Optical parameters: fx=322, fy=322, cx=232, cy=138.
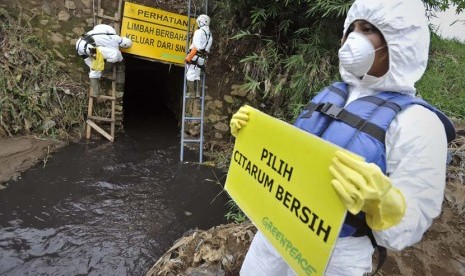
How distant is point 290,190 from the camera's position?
142 cm

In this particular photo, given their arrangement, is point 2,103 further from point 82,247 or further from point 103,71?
point 82,247

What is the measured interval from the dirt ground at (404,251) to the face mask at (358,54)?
5.71ft

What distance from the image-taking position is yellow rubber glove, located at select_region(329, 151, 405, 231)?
102cm

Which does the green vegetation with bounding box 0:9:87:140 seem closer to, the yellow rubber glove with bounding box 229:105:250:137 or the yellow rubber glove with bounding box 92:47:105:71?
the yellow rubber glove with bounding box 92:47:105:71

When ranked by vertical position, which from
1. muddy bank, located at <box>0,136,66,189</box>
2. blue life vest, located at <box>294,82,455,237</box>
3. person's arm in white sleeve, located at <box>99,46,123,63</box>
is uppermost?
person's arm in white sleeve, located at <box>99,46,123,63</box>

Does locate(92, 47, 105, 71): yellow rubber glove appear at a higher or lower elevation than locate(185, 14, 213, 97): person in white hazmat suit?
lower

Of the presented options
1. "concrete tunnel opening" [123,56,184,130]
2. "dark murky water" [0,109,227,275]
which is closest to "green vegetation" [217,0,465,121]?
"dark murky water" [0,109,227,275]

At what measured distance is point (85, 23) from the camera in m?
5.43

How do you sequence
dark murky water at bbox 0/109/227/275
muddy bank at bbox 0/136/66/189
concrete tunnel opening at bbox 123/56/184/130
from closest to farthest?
dark murky water at bbox 0/109/227/275 → muddy bank at bbox 0/136/66/189 → concrete tunnel opening at bbox 123/56/184/130

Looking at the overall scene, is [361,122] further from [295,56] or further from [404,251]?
[295,56]

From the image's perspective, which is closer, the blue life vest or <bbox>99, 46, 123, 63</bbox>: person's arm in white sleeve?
the blue life vest

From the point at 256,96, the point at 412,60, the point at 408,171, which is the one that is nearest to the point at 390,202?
the point at 408,171

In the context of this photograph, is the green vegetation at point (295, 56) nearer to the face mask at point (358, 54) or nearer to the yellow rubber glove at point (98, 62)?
the yellow rubber glove at point (98, 62)

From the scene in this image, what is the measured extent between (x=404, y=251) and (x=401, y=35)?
1.94m
